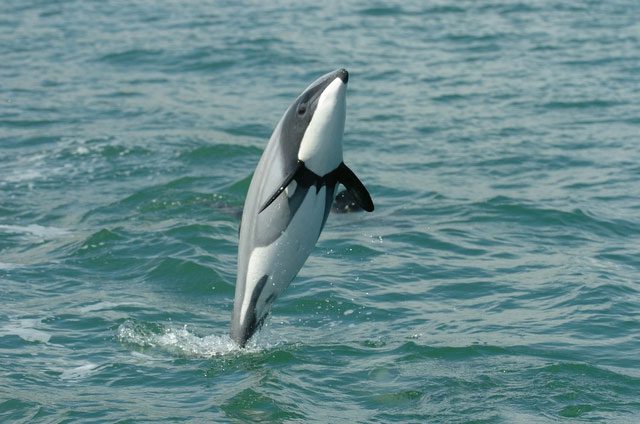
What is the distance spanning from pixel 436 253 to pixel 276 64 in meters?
13.3

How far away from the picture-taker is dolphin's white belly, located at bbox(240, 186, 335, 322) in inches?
449

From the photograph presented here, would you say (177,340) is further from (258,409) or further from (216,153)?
(216,153)

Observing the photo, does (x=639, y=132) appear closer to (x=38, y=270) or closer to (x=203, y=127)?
(x=203, y=127)

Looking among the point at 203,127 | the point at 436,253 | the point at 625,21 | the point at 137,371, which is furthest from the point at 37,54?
the point at 137,371

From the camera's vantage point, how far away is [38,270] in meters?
16.1

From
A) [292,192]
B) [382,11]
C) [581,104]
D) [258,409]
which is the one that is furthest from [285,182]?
[382,11]

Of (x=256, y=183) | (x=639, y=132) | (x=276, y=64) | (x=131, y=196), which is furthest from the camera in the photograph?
(x=276, y=64)

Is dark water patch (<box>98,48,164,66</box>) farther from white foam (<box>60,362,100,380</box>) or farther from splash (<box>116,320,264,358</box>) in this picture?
white foam (<box>60,362,100,380</box>)

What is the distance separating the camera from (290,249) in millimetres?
11508

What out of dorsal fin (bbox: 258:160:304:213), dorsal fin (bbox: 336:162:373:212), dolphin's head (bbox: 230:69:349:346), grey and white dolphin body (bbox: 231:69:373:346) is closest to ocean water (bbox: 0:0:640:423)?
grey and white dolphin body (bbox: 231:69:373:346)

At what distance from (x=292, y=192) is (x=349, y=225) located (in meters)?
6.71

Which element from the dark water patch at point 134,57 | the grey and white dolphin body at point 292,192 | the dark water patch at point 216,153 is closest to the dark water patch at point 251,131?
the dark water patch at point 216,153

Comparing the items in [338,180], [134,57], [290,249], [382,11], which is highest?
[338,180]

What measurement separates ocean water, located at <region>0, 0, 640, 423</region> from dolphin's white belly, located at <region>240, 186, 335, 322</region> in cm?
116
